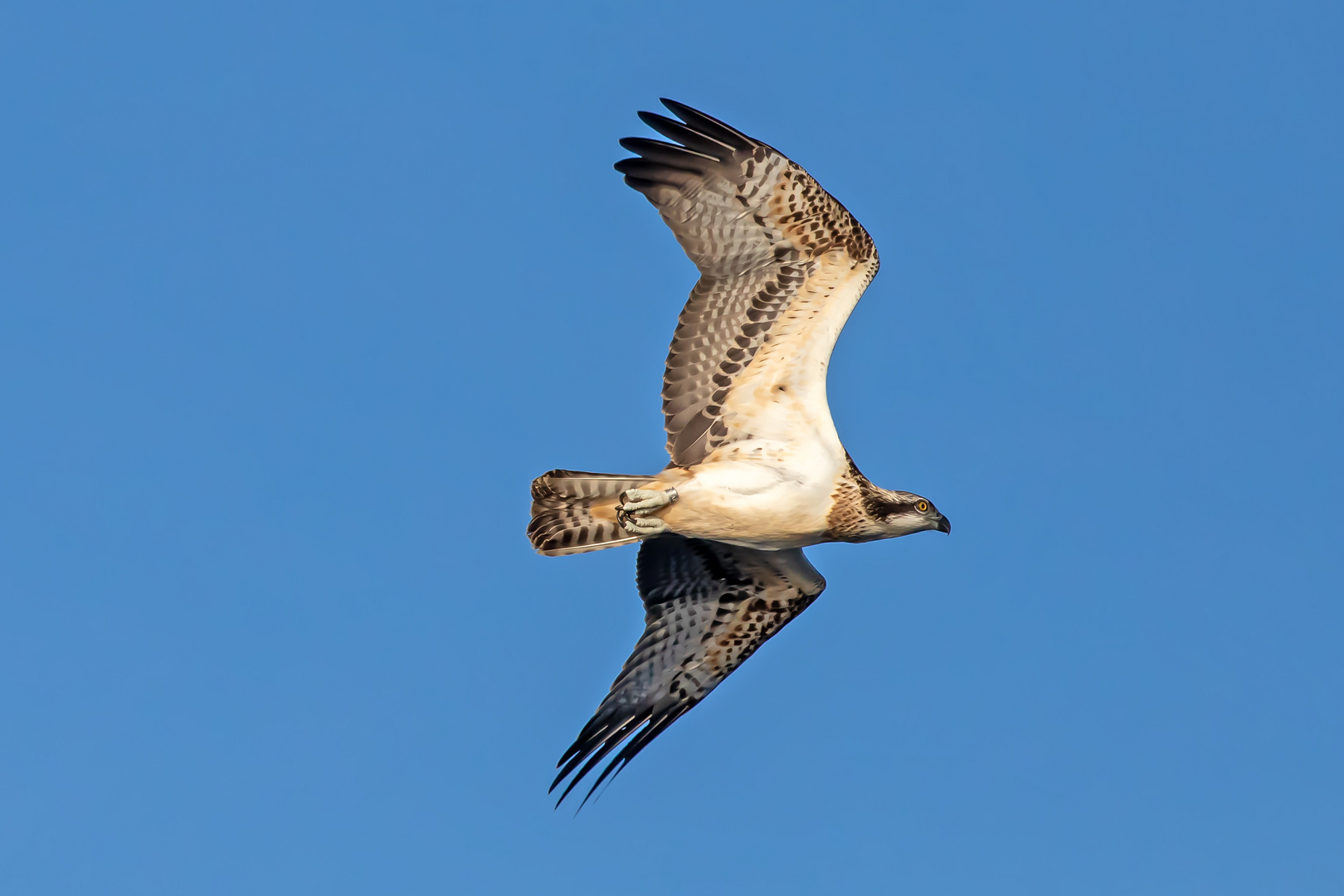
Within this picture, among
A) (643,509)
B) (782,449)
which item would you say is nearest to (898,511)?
(782,449)

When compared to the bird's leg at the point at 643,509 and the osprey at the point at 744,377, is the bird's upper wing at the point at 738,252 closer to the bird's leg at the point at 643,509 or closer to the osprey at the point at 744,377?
the osprey at the point at 744,377

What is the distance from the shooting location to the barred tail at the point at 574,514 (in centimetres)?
1342

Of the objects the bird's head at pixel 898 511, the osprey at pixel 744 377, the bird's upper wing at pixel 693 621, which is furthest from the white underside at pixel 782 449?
the bird's upper wing at pixel 693 621

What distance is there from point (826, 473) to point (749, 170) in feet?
8.09

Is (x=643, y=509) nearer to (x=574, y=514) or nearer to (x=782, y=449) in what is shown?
(x=574, y=514)

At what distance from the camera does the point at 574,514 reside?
13508 millimetres

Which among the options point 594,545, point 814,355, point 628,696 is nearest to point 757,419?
point 814,355

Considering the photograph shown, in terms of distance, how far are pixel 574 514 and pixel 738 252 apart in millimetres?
2467

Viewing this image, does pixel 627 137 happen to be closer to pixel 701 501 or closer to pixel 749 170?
pixel 749 170

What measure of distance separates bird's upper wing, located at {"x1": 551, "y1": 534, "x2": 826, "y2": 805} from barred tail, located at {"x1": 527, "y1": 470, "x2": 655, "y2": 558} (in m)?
1.15

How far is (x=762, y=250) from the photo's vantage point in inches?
527

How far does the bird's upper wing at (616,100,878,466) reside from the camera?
13.2m

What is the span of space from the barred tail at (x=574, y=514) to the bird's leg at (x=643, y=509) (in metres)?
0.22

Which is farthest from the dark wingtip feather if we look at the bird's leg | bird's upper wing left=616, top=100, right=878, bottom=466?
the bird's leg
